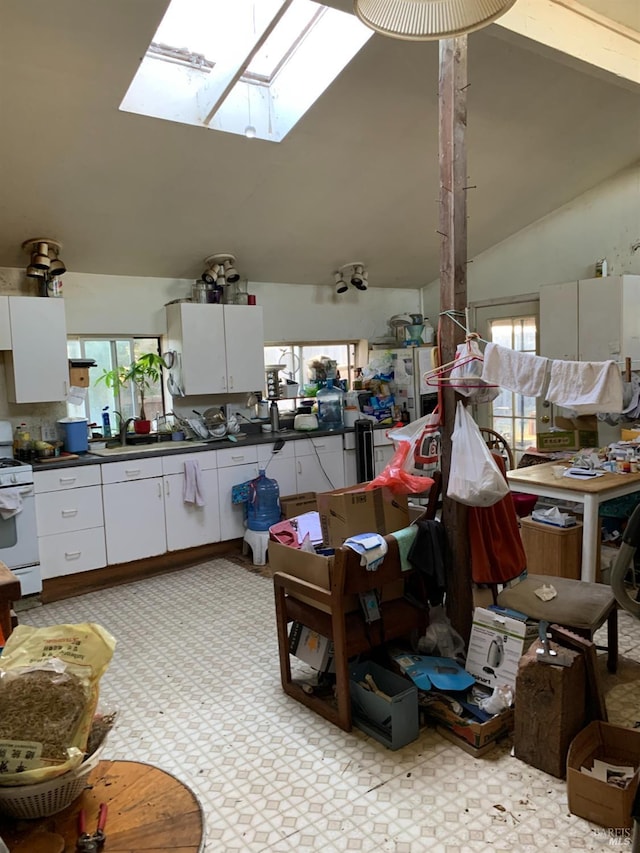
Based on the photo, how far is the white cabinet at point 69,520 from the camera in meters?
3.91

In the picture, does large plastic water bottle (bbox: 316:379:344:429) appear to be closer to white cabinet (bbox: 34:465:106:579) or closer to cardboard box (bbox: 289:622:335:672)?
white cabinet (bbox: 34:465:106:579)

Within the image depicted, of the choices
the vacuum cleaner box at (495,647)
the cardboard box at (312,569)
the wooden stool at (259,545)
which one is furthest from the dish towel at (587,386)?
the wooden stool at (259,545)

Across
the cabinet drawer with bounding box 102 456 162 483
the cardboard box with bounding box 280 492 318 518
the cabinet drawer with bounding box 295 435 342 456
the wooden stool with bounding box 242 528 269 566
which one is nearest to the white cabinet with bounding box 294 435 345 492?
the cabinet drawer with bounding box 295 435 342 456

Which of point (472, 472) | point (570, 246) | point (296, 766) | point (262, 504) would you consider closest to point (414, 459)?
point (472, 472)

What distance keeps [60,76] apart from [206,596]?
3096 mm

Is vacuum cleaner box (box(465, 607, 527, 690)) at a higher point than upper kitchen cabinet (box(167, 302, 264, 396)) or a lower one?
lower

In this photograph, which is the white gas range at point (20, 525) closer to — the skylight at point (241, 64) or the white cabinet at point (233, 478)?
the white cabinet at point (233, 478)

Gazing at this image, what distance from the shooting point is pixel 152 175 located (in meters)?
3.73

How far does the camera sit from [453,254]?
2.66 metres

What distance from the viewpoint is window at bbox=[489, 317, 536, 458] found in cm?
555

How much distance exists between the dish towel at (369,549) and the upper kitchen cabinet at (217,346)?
2737 millimetres

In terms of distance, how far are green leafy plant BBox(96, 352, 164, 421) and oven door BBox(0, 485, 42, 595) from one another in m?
1.26

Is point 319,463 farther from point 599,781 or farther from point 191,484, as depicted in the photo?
point 599,781

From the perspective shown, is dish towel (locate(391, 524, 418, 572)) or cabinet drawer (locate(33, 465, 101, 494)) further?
cabinet drawer (locate(33, 465, 101, 494))
